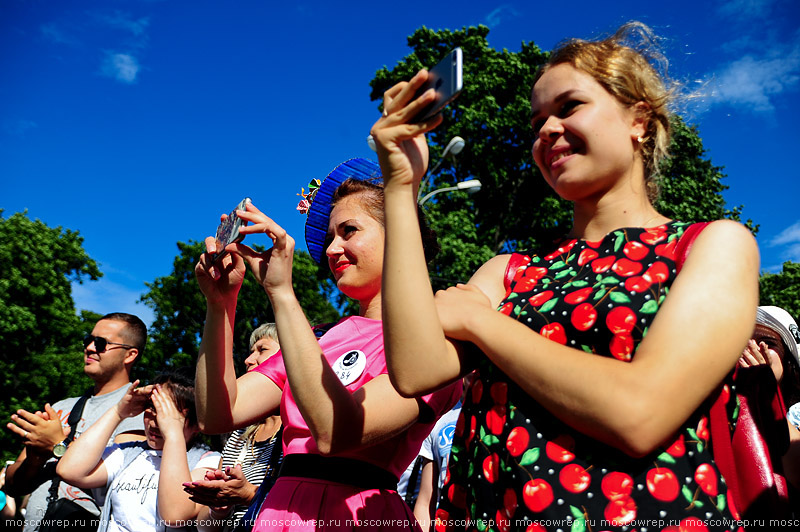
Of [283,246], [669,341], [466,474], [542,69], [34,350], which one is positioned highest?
[34,350]

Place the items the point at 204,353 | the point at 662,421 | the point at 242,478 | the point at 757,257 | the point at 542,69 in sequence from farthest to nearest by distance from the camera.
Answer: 1. the point at 242,478
2. the point at 204,353
3. the point at 542,69
4. the point at 757,257
5. the point at 662,421

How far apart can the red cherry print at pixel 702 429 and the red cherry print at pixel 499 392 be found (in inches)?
14.8

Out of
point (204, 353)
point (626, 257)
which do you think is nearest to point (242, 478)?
point (204, 353)

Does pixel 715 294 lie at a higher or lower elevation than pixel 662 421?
higher

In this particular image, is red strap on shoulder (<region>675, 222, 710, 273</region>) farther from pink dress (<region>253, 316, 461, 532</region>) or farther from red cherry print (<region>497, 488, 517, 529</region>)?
pink dress (<region>253, 316, 461, 532</region>)

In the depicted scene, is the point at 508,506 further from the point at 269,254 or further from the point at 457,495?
the point at 269,254

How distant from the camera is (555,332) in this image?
1.32 metres

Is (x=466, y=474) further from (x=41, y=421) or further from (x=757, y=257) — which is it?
(x=41, y=421)

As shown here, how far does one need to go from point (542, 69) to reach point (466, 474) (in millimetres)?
1063

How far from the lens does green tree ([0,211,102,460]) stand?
89.1 ft

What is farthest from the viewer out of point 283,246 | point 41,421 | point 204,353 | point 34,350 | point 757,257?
point 34,350

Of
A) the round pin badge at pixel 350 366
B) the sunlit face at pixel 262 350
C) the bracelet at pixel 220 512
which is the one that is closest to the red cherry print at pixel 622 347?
the round pin badge at pixel 350 366

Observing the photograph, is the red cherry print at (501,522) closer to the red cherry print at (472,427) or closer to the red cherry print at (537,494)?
the red cherry print at (537,494)

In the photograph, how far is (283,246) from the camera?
192 centimetres
